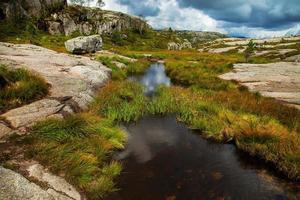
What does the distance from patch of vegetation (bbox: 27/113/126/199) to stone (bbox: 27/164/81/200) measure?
0.32m

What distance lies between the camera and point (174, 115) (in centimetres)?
2064

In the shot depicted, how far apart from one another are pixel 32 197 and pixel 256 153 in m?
10.4

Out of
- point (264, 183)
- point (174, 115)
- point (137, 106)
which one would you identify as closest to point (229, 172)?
point (264, 183)

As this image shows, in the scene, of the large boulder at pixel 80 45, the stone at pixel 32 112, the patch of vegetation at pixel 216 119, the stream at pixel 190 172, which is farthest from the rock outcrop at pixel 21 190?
the large boulder at pixel 80 45

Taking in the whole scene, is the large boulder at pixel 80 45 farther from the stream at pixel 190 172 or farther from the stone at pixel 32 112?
the stream at pixel 190 172

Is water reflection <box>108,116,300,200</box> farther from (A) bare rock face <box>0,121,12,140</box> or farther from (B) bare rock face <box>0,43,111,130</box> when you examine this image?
(A) bare rock face <box>0,121,12,140</box>

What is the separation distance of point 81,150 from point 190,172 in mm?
4756

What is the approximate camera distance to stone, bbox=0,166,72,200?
308 inches

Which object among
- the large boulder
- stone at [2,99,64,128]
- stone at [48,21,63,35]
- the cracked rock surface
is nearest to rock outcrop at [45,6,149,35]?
stone at [48,21,63,35]

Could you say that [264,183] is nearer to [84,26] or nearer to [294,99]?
[294,99]

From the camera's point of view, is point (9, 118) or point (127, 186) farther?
point (9, 118)

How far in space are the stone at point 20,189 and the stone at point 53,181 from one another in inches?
11.3

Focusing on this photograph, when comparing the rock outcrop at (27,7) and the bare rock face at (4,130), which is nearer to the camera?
the bare rock face at (4,130)

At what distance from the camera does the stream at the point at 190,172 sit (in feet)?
34.4
